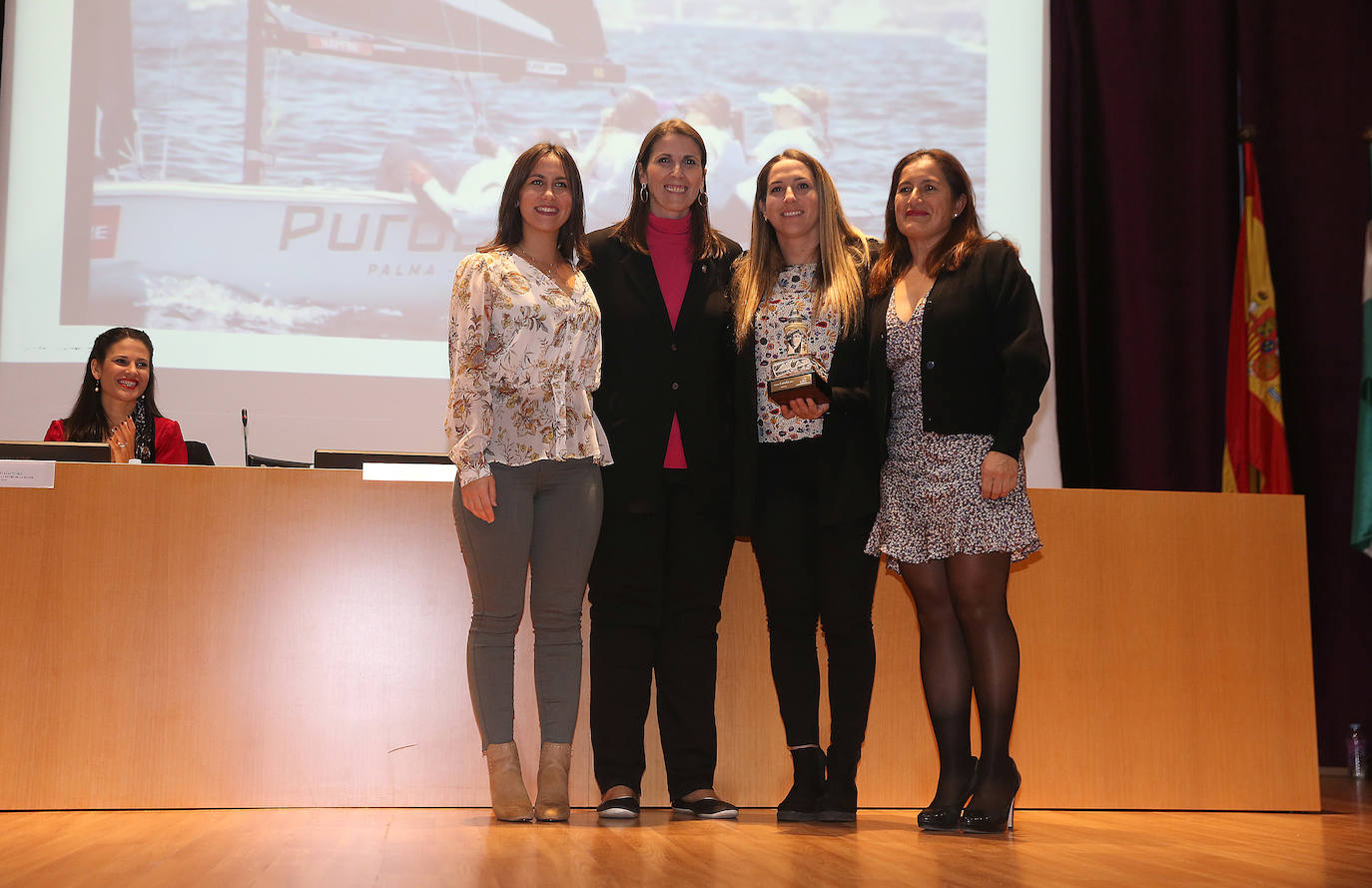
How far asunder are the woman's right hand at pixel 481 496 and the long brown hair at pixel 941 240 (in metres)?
0.89

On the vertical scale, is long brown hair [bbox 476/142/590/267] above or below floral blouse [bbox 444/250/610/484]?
above

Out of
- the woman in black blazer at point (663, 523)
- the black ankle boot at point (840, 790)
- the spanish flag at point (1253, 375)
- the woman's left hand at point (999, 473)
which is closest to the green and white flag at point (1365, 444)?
the spanish flag at point (1253, 375)

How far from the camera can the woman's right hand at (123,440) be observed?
3115 millimetres

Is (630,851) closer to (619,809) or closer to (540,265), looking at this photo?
(619,809)

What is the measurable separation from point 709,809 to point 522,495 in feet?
2.42

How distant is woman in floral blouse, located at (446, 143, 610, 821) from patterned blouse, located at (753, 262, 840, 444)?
0.36m

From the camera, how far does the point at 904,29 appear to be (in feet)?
14.6

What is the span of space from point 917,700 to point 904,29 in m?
2.74

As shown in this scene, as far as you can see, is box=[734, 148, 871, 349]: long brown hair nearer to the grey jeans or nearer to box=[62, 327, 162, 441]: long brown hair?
the grey jeans

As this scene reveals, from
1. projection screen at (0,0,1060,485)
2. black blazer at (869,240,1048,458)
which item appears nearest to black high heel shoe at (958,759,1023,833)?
black blazer at (869,240,1048,458)

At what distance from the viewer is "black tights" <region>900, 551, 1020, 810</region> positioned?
2256 mm

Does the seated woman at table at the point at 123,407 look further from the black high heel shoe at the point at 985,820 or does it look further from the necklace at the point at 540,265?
the black high heel shoe at the point at 985,820

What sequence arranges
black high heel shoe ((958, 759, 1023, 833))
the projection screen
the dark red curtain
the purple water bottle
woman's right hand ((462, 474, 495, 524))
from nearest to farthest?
black high heel shoe ((958, 759, 1023, 833)) < woman's right hand ((462, 474, 495, 524)) < the projection screen < the purple water bottle < the dark red curtain

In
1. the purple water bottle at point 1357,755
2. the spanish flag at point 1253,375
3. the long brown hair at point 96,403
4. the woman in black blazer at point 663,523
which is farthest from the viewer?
the spanish flag at point 1253,375
